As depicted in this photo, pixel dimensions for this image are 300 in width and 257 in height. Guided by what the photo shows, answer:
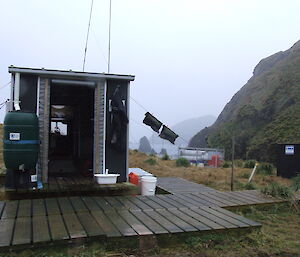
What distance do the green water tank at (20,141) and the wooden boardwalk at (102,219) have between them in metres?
0.79

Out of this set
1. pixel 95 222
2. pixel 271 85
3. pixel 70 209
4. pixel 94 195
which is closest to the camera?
pixel 95 222

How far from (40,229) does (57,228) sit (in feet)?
0.56

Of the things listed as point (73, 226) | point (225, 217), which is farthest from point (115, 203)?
point (225, 217)

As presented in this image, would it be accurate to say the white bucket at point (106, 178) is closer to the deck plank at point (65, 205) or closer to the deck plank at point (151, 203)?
the deck plank at point (151, 203)

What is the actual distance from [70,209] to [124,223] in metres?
0.96

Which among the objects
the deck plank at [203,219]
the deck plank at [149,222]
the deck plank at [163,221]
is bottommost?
the deck plank at [203,219]

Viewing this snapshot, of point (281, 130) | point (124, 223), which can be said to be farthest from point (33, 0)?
point (281, 130)

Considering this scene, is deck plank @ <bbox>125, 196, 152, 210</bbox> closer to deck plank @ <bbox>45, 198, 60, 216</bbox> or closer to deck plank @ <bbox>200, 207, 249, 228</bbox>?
deck plank @ <bbox>200, 207, 249, 228</bbox>

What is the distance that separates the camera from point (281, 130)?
96.7ft

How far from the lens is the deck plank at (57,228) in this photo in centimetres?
300

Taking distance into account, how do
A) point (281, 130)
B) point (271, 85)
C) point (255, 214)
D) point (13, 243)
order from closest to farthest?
1. point (13, 243)
2. point (255, 214)
3. point (281, 130)
4. point (271, 85)

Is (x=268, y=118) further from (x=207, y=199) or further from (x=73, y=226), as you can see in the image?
(x=73, y=226)

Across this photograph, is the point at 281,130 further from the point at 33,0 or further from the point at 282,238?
the point at 282,238

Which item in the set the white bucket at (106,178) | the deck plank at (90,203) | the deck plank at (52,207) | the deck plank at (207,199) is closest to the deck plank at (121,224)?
the deck plank at (90,203)
